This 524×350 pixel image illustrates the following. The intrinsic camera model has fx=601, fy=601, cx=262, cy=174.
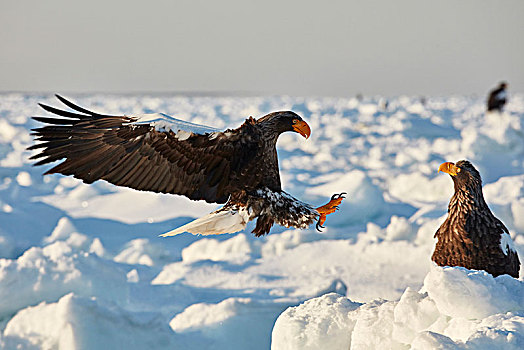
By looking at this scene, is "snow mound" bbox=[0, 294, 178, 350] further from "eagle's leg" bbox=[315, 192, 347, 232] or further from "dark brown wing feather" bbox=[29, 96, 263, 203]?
"eagle's leg" bbox=[315, 192, 347, 232]

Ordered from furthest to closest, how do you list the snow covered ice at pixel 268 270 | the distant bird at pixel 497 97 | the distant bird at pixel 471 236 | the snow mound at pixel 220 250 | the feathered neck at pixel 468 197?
the distant bird at pixel 497 97 → the snow mound at pixel 220 250 → the feathered neck at pixel 468 197 → the distant bird at pixel 471 236 → the snow covered ice at pixel 268 270

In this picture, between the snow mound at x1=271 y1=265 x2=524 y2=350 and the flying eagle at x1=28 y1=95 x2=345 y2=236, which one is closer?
the snow mound at x1=271 y1=265 x2=524 y2=350

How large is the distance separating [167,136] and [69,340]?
1790mm

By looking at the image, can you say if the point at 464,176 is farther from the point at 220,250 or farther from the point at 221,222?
the point at 220,250

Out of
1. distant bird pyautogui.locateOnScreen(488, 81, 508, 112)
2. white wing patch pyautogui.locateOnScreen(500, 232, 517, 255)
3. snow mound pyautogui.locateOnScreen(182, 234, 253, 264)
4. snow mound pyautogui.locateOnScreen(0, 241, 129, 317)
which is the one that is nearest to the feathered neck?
white wing patch pyautogui.locateOnScreen(500, 232, 517, 255)

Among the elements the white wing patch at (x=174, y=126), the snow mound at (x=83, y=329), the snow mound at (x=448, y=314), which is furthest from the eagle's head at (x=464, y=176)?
the snow mound at (x=83, y=329)

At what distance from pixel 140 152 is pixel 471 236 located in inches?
79.6

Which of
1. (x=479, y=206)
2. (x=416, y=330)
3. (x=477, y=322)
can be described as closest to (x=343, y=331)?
(x=416, y=330)

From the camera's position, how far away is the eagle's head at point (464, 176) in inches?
142

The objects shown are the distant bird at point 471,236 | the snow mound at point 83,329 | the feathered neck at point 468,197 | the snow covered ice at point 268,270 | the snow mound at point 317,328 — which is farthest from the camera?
the snow mound at point 83,329

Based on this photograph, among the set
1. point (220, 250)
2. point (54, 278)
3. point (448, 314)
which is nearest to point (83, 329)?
point (54, 278)

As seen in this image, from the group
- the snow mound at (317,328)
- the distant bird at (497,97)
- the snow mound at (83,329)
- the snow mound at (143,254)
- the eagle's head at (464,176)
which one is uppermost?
the distant bird at (497,97)

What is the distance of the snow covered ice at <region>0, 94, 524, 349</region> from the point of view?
2.82m

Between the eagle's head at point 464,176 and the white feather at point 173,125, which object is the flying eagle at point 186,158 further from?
the eagle's head at point 464,176
